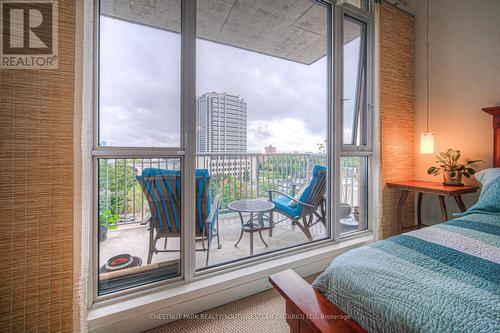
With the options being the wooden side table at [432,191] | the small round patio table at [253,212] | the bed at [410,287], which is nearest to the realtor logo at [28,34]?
the bed at [410,287]

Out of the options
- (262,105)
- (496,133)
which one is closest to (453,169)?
(496,133)

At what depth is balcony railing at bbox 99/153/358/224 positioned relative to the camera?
1492 mm

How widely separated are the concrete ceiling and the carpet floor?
80.5 inches

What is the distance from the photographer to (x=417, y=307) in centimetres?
61

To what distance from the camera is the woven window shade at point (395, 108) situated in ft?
7.92

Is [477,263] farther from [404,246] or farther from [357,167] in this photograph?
[357,167]

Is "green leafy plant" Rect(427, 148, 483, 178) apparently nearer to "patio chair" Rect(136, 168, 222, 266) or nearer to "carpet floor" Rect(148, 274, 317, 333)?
"carpet floor" Rect(148, 274, 317, 333)

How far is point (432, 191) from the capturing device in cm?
204

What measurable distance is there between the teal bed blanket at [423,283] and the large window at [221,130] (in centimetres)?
117

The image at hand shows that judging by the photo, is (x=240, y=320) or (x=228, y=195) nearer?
(x=240, y=320)

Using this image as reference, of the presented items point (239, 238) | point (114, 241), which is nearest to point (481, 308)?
point (114, 241)

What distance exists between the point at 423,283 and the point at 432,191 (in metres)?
1.79

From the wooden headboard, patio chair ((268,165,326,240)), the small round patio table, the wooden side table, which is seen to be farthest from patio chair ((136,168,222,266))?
the wooden headboard

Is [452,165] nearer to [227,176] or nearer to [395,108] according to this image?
[395,108]
